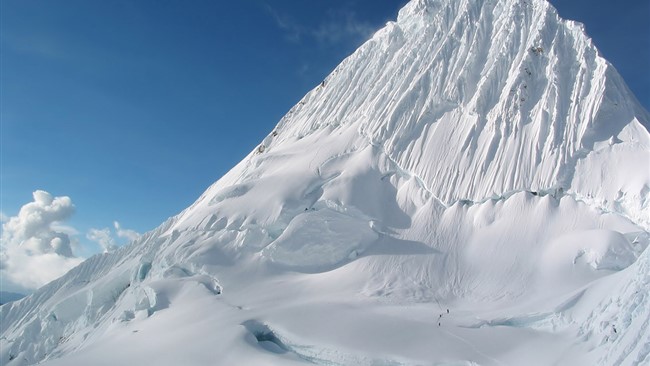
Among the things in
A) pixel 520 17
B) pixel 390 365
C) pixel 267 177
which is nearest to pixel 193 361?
pixel 390 365

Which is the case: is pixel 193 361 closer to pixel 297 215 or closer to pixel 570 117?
pixel 297 215

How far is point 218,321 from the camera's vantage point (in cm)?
1772

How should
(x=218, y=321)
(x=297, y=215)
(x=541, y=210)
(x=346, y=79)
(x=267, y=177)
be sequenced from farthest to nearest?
1. (x=346, y=79)
2. (x=267, y=177)
3. (x=297, y=215)
4. (x=541, y=210)
5. (x=218, y=321)

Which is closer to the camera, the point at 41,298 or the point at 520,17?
the point at 41,298

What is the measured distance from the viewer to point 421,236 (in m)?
21.4

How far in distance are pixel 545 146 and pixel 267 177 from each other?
1284cm

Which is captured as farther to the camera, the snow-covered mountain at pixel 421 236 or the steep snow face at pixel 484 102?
the steep snow face at pixel 484 102

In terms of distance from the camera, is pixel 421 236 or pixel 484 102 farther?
pixel 484 102

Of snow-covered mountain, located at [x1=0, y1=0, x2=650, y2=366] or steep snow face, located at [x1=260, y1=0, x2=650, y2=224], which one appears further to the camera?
steep snow face, located at [x1=260, y1=0, x2=650, y2=224]

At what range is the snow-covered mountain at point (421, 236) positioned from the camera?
52.8 feet

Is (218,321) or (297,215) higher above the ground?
(297,215)

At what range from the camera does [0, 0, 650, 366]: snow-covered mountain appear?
16094 millimetres

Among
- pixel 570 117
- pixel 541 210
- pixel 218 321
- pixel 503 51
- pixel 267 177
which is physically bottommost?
pixel 218 321

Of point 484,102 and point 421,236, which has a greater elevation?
point 484,102
